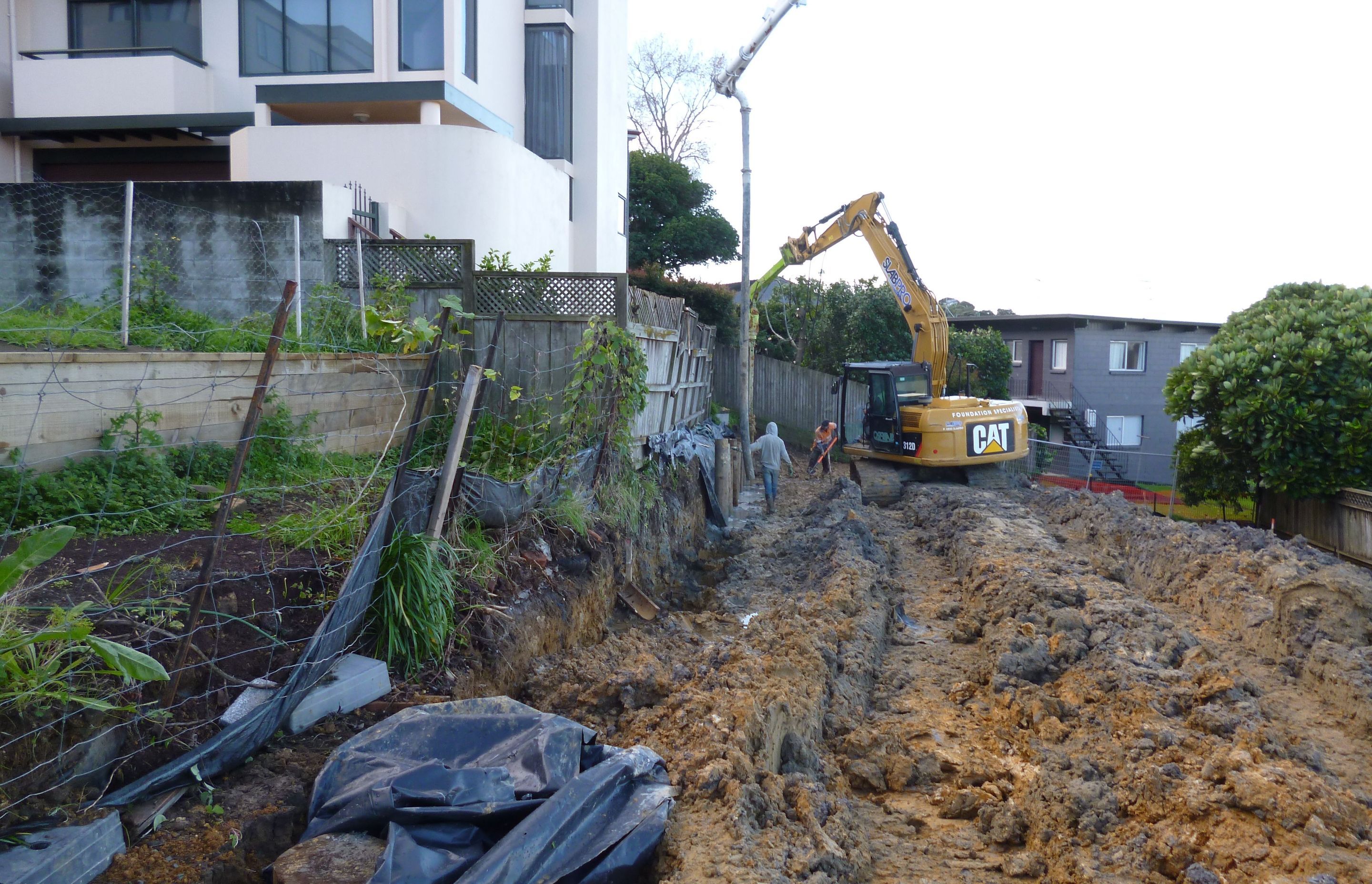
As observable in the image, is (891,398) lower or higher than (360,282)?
lower

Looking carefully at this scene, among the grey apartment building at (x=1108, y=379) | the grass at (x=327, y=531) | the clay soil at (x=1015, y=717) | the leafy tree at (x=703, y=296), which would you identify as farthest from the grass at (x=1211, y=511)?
the grass at (x=327, y=531)

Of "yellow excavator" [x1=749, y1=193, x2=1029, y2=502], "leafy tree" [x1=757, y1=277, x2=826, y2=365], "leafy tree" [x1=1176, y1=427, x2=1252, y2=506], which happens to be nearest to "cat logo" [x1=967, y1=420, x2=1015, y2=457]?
"yellow excavator" [x1=749, y1=193, x2=1029, y2=502]

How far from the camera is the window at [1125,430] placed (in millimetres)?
28203

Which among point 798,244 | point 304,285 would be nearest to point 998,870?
point 304,285

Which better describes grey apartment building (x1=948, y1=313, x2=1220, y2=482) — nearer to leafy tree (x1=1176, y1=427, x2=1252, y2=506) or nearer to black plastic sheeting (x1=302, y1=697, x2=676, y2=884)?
leafy tree (x1=1176, y1=427, x2=1252, y2=506)

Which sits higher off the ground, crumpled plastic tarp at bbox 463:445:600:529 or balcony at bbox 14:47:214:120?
balcony at bbox 14:47:214:120

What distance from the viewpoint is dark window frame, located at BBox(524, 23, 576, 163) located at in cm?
1731

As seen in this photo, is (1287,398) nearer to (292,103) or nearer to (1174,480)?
(1174,480)

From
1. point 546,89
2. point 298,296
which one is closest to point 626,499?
point 298,296

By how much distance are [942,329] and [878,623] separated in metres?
8.76

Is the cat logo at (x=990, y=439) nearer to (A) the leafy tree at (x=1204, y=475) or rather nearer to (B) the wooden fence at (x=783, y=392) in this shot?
(A) the leafy tree at (x=1204, y=475)

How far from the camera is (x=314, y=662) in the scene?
457 cm

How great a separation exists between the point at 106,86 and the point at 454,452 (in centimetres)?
1300

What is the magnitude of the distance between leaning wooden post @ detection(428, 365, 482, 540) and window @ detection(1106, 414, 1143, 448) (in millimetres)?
26605
